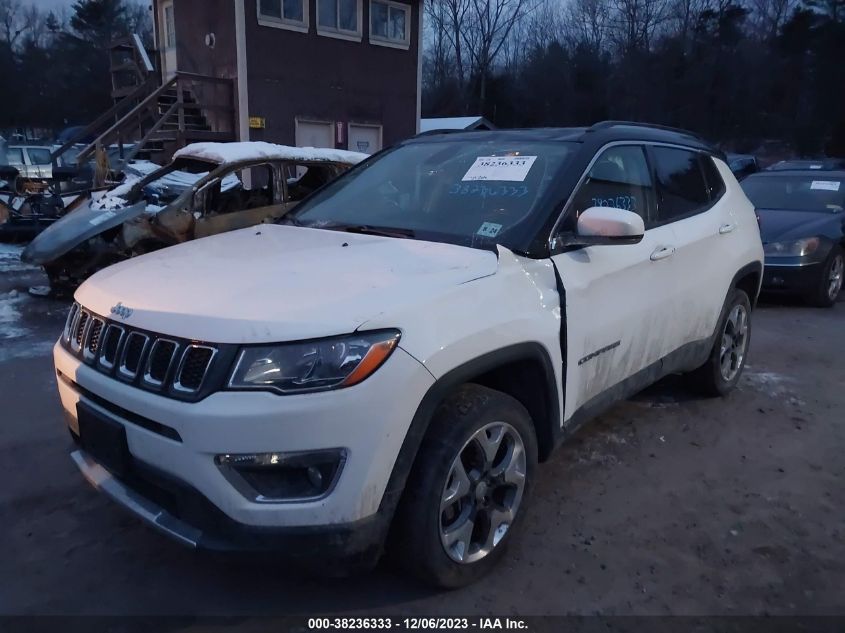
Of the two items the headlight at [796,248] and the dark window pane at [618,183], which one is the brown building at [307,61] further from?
the dark window pane at [618,183]

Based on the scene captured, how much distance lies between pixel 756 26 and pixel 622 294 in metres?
52.9

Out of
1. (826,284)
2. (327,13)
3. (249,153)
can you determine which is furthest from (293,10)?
(826,284)

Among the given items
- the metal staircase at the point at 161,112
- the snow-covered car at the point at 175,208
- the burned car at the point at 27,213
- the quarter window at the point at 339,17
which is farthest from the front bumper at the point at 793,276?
the quarter window at the point at 339,17

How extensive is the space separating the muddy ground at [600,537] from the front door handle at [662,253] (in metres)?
1.14

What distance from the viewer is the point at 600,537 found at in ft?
10.5

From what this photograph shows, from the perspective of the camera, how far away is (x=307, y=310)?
2.32 metres

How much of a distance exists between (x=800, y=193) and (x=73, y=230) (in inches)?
350

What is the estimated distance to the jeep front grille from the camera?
225cm

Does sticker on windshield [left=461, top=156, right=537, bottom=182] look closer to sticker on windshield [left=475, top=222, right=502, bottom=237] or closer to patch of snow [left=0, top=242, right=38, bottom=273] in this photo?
sticker on windshield [left=475, top=222, right=502, bottom=237]

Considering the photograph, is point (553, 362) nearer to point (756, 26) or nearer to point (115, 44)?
point (115, 44)

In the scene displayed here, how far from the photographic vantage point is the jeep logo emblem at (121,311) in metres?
2.53

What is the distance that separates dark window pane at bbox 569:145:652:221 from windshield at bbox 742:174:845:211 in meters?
6.16

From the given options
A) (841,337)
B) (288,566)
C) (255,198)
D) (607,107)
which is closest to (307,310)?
(288,566)

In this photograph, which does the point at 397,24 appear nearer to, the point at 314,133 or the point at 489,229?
the point at 314,133
